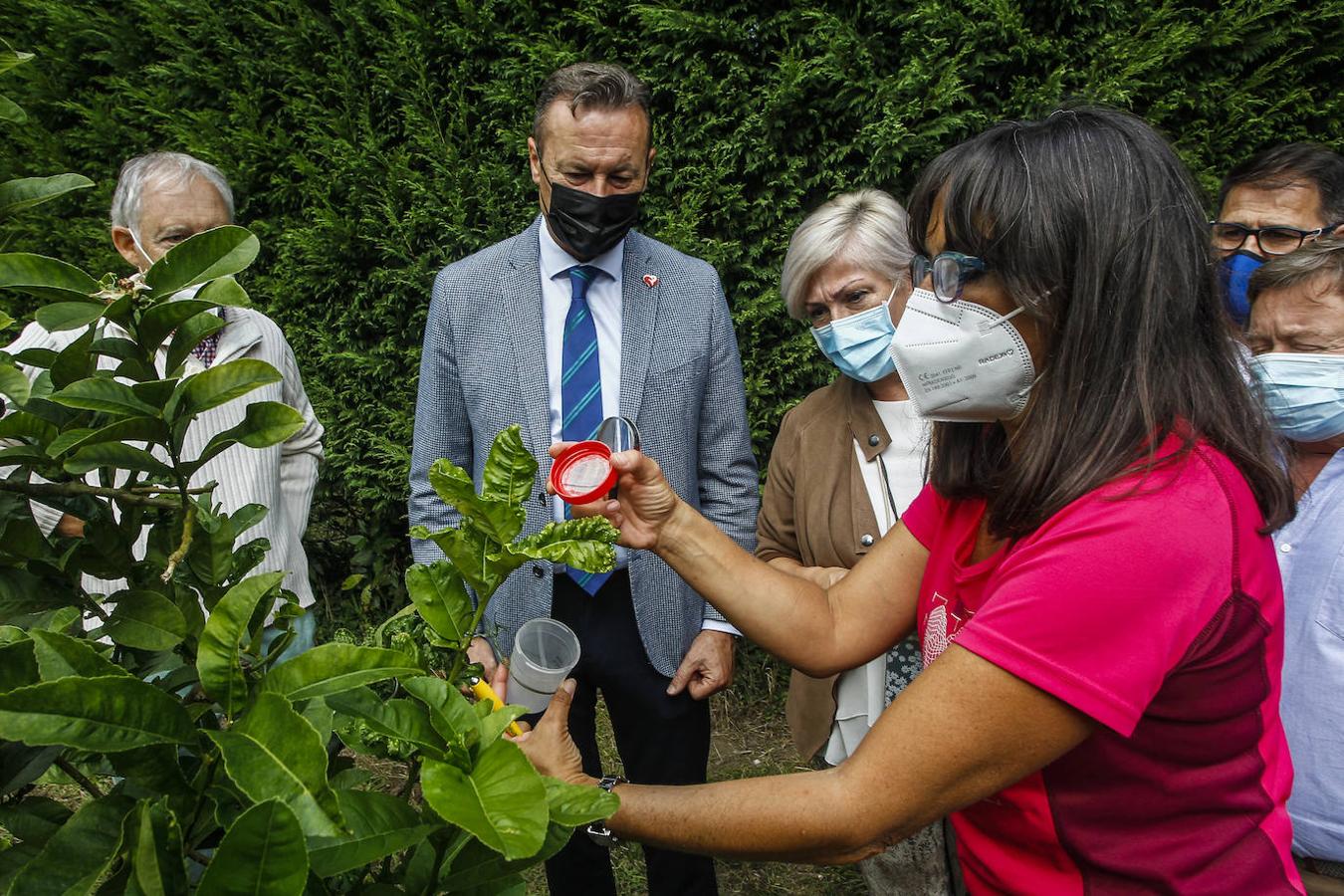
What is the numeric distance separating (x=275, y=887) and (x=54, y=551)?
58 cm

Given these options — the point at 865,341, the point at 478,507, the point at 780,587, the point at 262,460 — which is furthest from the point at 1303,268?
the point at 262,460

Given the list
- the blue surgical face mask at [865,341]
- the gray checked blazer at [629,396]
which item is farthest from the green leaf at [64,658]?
the blue surgical face mask at [865,341]

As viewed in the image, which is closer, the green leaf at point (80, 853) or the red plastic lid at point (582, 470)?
the green leaf at point (80, 853)

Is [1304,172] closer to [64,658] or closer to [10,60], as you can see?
[10,60]

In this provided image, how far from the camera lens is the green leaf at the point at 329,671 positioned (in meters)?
0.81

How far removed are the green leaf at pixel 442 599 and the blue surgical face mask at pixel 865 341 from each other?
6.47 ft

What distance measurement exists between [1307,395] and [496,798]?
2.13 metres

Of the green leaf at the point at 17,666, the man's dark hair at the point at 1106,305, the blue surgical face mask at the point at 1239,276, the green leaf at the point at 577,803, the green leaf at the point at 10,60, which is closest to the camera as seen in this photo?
the green leaf at the point at 17,666

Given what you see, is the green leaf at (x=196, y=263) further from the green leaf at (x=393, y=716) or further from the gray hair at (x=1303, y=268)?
the gray hair at (x=1303, y=268)

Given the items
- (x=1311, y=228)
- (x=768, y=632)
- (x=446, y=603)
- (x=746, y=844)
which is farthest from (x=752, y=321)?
(x=446, y=603)

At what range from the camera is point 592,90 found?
9.39 feet

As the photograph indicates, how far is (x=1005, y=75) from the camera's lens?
3840 millimetres

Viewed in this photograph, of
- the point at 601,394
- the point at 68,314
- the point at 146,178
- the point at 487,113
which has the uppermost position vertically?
the point at 68,314

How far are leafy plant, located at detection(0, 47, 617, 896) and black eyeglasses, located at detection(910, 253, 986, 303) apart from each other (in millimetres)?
777
